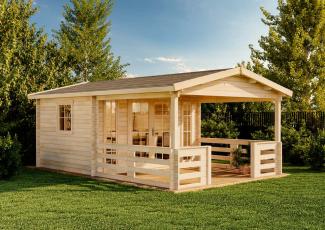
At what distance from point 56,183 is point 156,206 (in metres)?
3.90

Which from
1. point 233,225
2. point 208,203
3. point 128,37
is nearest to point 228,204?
point 208,203

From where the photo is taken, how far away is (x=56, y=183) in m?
11.8

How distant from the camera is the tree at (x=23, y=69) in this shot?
15672 millimetres

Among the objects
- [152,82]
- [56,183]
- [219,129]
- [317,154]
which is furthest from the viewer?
[219,129]

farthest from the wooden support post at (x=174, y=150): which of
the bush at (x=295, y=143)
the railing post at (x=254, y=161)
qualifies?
the bush at (x=295, y=143)

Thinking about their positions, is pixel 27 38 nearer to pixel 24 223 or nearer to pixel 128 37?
pixel 128 37

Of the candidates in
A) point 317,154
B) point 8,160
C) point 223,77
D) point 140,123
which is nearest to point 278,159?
point 317,154

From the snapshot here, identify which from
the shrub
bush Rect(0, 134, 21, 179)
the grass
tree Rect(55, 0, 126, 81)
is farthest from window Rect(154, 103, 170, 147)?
tree Rect(55, 0, 126, 81)

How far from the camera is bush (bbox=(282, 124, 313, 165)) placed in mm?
16453

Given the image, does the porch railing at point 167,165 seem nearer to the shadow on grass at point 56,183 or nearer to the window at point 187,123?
the shadow on grass at point 56,183

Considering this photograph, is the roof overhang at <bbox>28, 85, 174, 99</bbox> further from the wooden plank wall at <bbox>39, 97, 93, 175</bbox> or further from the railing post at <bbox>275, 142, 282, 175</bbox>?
the railing post at <bbox>275, 142, 282, 175</bbox>

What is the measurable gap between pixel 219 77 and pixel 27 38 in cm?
1120

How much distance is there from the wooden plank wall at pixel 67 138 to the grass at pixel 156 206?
5.08 feet

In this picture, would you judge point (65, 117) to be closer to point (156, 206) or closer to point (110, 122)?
point (110, 122)
